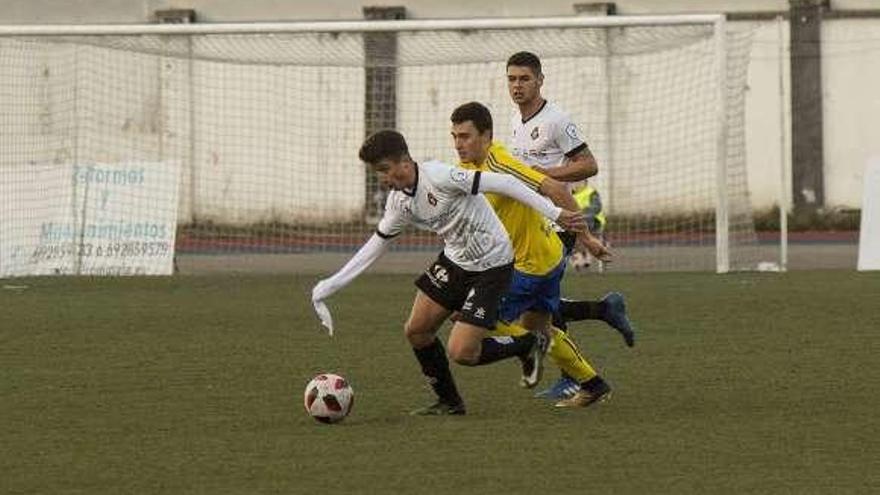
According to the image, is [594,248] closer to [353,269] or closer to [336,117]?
[353,269]

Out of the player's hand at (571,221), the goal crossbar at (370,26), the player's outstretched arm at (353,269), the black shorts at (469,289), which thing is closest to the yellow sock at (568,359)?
the black shorts at (469,289)

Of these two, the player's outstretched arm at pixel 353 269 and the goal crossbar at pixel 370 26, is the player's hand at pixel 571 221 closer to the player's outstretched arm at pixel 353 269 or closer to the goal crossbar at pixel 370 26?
the player's outstretched arm at pixel 353 269

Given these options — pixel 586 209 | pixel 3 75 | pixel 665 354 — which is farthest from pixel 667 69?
pixel 665 354

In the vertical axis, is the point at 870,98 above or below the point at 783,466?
above

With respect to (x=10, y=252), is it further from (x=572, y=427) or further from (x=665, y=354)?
(x=572, y=427)

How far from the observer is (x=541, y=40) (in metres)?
24.4

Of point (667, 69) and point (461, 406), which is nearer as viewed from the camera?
point (461, 406)

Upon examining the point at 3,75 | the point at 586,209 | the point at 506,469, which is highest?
the point at 3,75

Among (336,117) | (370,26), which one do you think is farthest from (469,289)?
(336,117)

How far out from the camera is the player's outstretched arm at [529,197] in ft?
33.1

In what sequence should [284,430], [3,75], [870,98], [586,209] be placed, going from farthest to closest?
[870,98]
[3,75]
[586,209]
[284,430]

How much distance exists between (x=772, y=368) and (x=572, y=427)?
9.34 ft

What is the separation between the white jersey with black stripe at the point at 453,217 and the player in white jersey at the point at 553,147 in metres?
1.06

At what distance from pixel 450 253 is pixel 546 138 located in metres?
1.48
